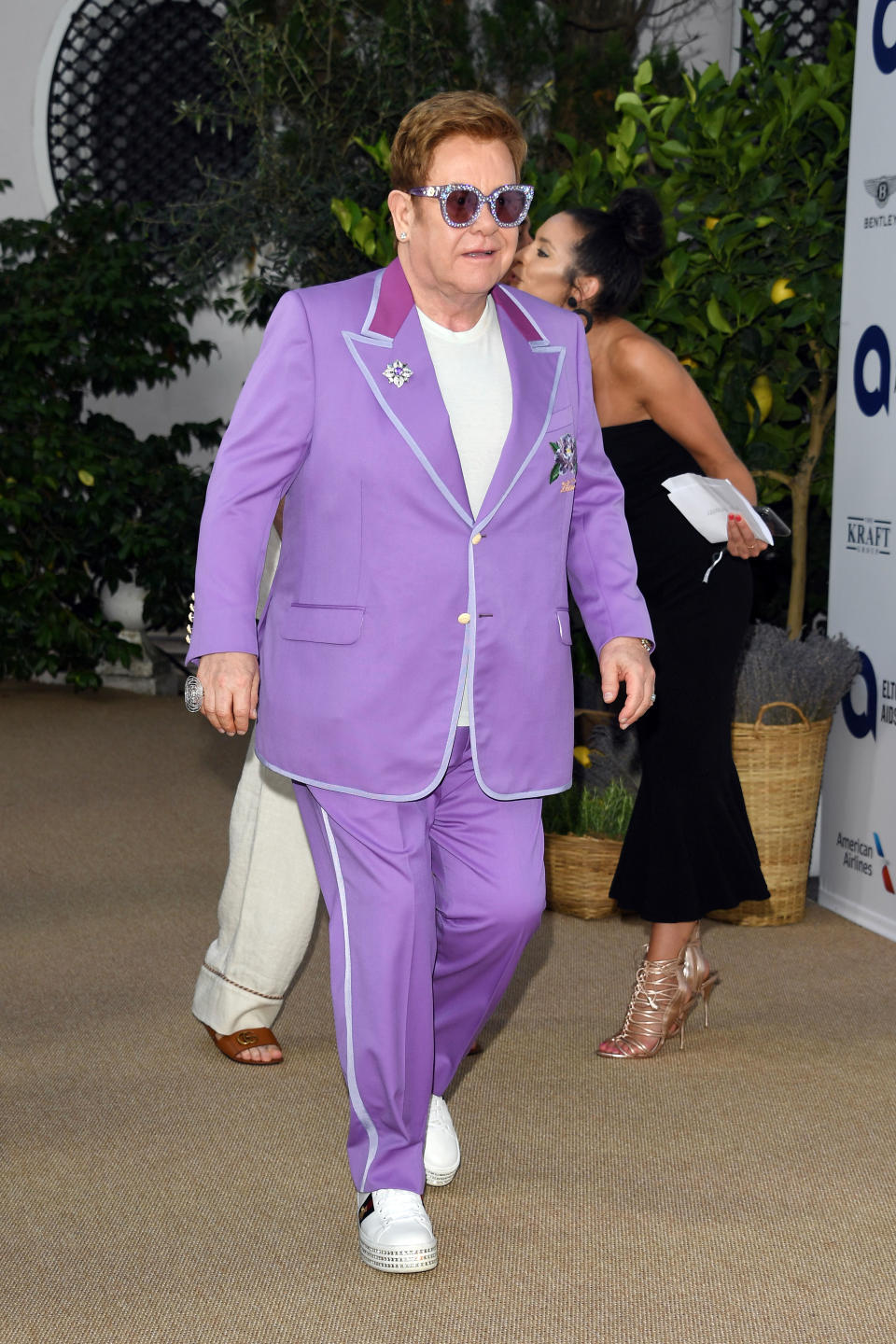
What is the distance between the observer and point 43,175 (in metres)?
7.38

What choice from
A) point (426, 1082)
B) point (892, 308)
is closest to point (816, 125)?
point (892, 308)

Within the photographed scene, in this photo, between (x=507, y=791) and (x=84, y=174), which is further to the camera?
(x=84, y=174)

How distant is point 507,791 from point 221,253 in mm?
→ 4788

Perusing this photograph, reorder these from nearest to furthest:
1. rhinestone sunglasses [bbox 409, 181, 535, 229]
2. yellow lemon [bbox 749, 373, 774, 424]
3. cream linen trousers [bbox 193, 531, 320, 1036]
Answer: rhinestone sunglasses [bbox 409, 181, 535, 229] < cream linen trousers [bbox 193, 531, 320, 1036] < yellow lemon [bbox 749, 373, 774, 424]

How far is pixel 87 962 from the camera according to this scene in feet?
11.7

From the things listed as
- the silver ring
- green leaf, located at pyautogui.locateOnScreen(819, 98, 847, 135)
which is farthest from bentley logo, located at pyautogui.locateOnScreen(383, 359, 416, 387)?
green leaf, located at pyautogui.locateOnScreen(819, 98, 847, 135)

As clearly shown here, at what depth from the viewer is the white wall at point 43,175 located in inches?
287

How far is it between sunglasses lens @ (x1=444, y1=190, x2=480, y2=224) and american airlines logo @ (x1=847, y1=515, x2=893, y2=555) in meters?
2.06

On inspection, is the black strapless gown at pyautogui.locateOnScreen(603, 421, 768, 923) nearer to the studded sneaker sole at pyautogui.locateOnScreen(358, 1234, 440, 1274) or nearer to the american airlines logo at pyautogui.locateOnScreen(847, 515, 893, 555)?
the american airlines logo at pyautogui.locateOnScreen(847, 515, 893, 555)

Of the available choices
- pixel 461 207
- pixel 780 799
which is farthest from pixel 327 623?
pixel 780 799

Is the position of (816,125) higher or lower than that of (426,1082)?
higher

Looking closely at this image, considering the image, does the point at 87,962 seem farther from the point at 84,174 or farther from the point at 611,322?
the point at 84,174

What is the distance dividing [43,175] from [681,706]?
5496 millimetres

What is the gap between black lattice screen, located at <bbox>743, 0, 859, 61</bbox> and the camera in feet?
22.6
